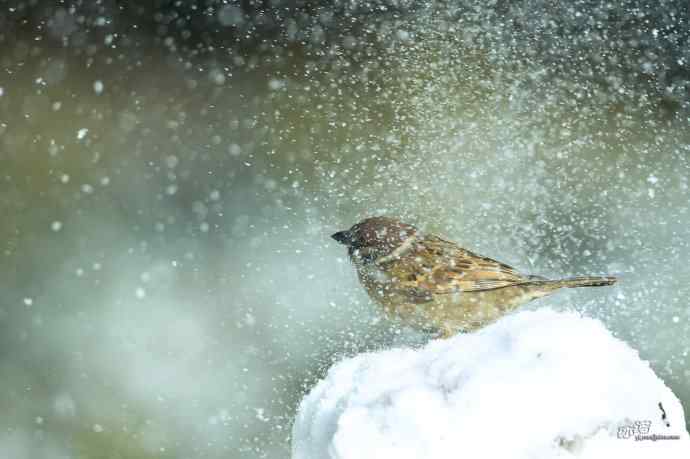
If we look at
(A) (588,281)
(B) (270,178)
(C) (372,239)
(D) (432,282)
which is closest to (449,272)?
(D) (432,282)

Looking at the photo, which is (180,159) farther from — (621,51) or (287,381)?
(621,51)

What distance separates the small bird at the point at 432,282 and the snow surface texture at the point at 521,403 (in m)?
1.01

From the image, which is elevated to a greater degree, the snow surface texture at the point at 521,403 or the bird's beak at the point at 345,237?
the snow surface texture at the point at 521,403

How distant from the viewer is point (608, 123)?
11.1 feet

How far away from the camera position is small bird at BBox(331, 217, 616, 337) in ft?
8.16

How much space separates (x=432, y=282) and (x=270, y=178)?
1.15 meters

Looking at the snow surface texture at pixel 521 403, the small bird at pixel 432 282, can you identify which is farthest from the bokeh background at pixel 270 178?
the snow surface texture at pixel 521 403

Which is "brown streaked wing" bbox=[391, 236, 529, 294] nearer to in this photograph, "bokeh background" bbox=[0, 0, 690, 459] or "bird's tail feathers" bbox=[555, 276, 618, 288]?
"bird's tail feathers" bbox=[555, 276, 618, 288]

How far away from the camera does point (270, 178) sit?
3.45 m

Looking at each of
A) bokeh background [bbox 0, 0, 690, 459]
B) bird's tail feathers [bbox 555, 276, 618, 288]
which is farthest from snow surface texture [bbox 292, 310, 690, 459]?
bokeh background [bbox 0, 0, 690, 459]

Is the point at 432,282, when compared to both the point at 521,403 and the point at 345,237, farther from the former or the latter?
the point at 521,403

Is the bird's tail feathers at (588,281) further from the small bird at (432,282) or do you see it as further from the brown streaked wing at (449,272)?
the brown streaked wing at (449,272)

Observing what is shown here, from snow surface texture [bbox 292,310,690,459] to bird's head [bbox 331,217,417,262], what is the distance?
1016 mm

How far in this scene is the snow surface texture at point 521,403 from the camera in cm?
133
